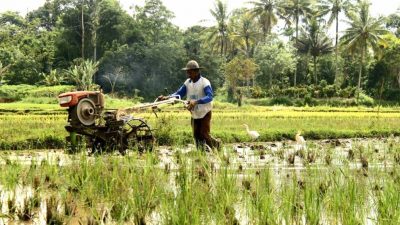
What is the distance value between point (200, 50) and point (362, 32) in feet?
42.8

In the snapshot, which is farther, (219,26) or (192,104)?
(219,26)

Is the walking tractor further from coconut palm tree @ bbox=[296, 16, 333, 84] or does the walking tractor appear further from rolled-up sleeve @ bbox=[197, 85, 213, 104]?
coconut palm tree @ bbox=[296, 16, 333, 84]

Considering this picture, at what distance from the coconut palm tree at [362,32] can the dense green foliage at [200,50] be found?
0.08m

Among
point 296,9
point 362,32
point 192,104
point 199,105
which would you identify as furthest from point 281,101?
point 192,104

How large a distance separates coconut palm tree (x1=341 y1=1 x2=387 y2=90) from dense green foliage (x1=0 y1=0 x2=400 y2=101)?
0.08 metres

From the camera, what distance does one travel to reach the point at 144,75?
41.2 meters

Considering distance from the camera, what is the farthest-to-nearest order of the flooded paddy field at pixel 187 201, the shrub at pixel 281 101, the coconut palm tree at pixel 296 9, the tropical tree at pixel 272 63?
the coconut palm tree at pixel 296 9 → the tropical tree at pixel 272 63 → the shrub at pixel 281 101 → the flooded paddy field at pixel 187 201

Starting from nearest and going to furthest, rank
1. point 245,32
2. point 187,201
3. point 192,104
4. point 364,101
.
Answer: point 187,201 < point 192,104 < point 364,101 < point 245,32

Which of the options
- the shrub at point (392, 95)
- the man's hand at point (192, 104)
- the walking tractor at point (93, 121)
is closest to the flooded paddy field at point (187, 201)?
the man's hand at point (192, 104)

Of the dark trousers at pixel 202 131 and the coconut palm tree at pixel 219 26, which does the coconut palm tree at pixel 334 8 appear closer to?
the coconut palm tree at pixel 219 26

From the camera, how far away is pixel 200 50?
147ft

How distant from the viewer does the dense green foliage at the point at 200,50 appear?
40719mm

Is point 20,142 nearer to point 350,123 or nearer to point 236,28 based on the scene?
point 350,123

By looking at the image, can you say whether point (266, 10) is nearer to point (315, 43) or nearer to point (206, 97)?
point (315, 43)
